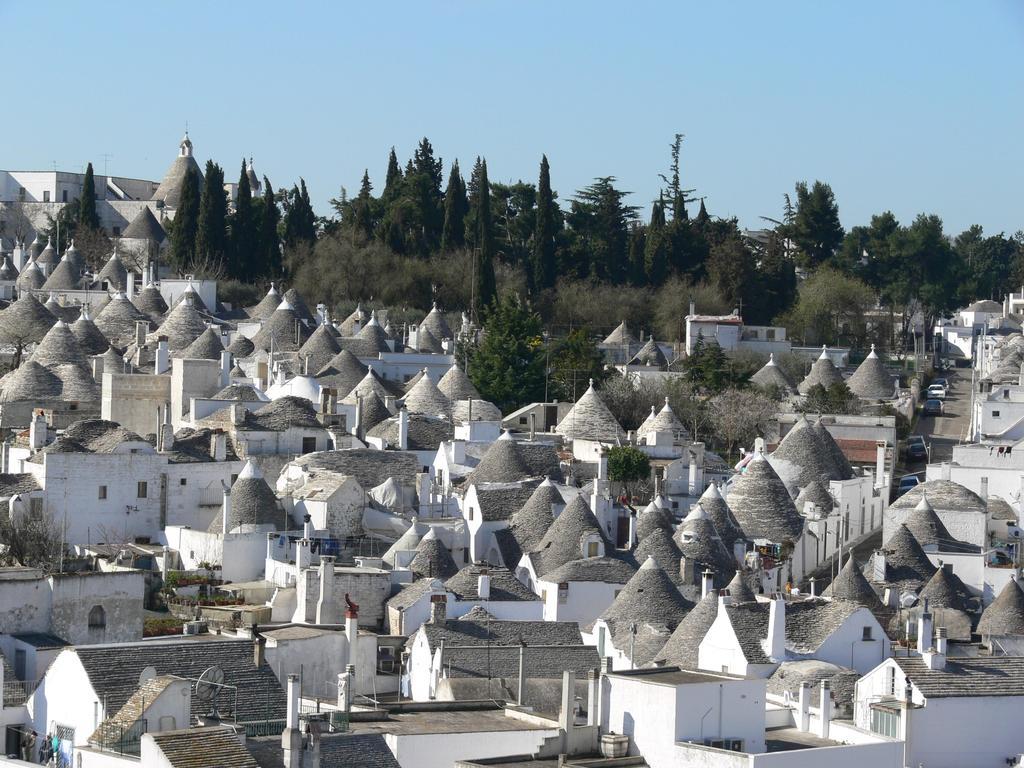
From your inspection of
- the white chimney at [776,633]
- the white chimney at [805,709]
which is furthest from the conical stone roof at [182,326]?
the white chimney at [805,709]

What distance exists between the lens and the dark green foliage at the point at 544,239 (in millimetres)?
75562

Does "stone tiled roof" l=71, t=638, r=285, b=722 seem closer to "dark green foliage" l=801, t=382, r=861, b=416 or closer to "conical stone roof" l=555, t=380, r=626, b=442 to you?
"conical stone roof" l=555, t=380, r=626, b=442

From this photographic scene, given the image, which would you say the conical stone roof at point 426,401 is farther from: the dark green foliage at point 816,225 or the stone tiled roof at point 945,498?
the dark green foliage at point 816,225

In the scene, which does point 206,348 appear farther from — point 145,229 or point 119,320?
point 145,229

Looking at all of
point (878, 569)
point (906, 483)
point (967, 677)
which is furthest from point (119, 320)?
point (967, 677)

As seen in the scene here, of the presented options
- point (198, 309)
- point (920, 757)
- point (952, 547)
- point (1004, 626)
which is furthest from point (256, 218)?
point (920, 757)

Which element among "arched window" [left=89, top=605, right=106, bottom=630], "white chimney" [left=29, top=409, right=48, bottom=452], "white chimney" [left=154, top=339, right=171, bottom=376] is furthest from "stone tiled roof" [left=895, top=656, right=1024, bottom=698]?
"white chimney" [left=154, top=339, right=171, bottom=376]

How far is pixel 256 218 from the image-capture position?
245ft

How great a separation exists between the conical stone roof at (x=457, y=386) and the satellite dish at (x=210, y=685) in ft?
95.2

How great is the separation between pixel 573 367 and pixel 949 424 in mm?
10483

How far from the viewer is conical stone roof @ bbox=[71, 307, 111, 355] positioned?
58125 millimetres

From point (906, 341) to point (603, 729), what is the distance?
58.4 metres

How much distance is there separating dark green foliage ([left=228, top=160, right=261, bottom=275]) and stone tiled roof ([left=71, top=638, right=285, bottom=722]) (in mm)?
47338

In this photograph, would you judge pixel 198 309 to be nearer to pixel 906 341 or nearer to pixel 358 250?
pixel 358 250
